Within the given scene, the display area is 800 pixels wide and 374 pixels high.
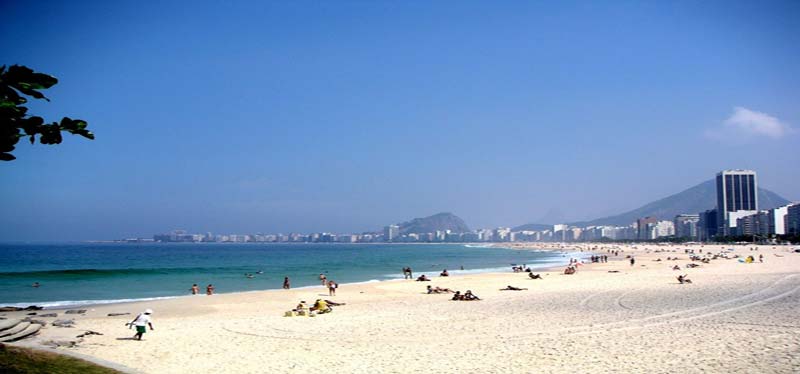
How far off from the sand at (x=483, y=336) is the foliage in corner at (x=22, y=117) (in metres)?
4.70

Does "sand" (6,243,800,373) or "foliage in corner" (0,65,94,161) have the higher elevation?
"foliage in corner" (0,65,94,161)

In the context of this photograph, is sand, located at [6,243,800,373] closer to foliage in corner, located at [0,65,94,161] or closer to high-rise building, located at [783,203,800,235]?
foliage in corner, located at [0,65,94,161]

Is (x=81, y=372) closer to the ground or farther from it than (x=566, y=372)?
farther from it

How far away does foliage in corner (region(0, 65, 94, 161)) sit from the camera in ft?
14.8

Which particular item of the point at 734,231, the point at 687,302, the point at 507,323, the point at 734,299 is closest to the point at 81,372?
the point at 507,323

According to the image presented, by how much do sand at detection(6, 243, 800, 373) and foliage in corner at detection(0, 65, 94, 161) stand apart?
470cm

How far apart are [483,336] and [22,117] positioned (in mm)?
11615

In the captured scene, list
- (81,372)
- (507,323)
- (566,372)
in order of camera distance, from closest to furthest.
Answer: (81,372)
(566,372)
(507,323)

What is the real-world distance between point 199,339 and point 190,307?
34.0 ft

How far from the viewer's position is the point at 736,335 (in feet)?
41.6

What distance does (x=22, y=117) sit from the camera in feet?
15.4

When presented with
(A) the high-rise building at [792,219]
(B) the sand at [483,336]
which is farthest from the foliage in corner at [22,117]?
(A) the high-rise building at [792,219]

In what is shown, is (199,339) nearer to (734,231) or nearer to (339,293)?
(339,293)

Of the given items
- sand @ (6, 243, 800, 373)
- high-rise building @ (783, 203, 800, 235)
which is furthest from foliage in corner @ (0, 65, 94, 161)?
high-rise building @ (783, 203, 800, 235)
